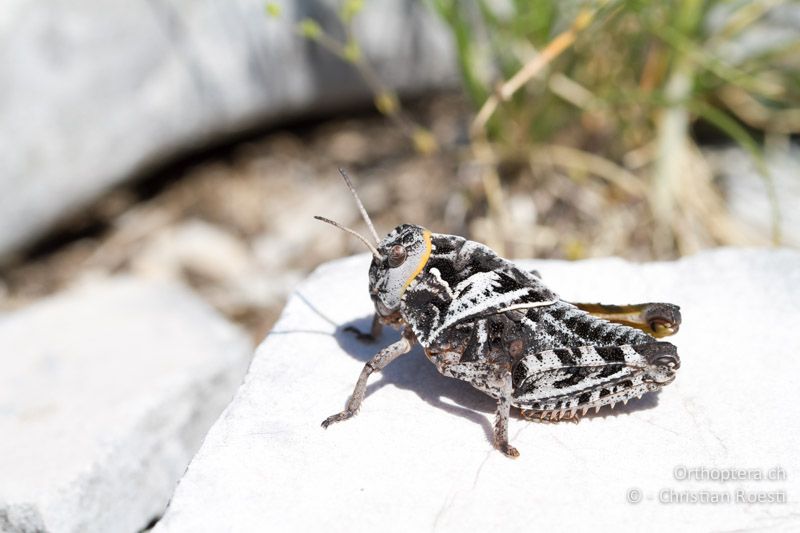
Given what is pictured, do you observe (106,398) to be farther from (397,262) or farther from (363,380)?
(397,262)

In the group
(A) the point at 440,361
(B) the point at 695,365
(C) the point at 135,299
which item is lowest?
(C) the point at 135,299

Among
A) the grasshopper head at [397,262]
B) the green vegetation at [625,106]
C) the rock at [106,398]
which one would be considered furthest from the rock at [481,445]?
the green vegetation at [625,106]

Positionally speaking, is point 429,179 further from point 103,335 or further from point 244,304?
point 103,335

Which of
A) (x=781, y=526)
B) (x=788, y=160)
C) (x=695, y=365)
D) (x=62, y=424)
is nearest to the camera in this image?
(x=781, y=526)

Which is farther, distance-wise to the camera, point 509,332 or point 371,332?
point 371,332

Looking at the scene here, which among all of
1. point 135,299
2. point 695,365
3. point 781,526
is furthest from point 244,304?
point 781,526

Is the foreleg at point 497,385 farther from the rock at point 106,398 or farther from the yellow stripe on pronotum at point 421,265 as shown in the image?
the rock at point 106,398

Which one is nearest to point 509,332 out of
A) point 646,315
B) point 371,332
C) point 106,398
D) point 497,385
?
point 497,385
